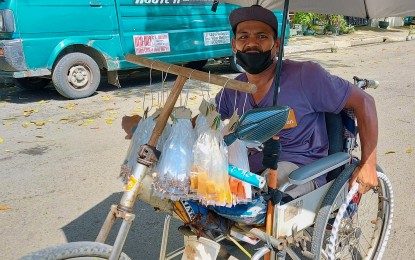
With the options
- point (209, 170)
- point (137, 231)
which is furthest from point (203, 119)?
point (137, 231)

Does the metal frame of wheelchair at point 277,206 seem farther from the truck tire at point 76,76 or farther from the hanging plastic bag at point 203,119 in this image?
the truck tire at point 76,76

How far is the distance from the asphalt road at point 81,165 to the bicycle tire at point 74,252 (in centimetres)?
72

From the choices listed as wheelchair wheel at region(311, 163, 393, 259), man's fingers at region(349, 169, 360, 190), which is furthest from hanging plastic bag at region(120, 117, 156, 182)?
man's fingers at region(349, 169, 360, 190)

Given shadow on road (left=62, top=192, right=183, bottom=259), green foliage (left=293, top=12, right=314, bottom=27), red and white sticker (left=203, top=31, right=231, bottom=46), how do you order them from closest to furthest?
shadow on road (left=62, top=192, right=183, bottom=259), red and white sticker (left=203, top=31, right=231, bottom=46), green foliage (left=293, top=12, right=314, bottom=27)

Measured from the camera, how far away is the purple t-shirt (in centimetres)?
197

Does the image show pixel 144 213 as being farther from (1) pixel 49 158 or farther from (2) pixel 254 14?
(2) pixel 254 14

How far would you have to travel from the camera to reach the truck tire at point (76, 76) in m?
6.15

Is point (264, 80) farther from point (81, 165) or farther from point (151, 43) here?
point (151, 43)

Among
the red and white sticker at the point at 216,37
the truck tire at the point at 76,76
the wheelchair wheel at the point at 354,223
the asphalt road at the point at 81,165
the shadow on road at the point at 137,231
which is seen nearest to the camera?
the wheelchair wheel at the point at 354,223

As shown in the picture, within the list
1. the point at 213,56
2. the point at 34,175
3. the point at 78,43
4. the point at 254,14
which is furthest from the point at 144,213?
the point at 213,56

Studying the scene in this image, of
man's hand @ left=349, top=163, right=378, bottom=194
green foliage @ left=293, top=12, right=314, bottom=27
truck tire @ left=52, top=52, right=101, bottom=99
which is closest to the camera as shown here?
man's hand @ left=349, top=163, right=378, bottom=194

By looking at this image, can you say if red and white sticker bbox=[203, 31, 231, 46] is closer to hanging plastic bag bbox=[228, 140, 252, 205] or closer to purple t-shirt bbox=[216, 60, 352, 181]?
purple t-shirt bbox=[216, 60, 352, 181]

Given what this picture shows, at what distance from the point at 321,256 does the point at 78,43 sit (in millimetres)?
5256

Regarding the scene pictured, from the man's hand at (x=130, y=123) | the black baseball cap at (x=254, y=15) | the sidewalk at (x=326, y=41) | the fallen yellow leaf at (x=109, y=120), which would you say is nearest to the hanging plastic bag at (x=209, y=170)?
the man's hand at (x=130, y=123)
